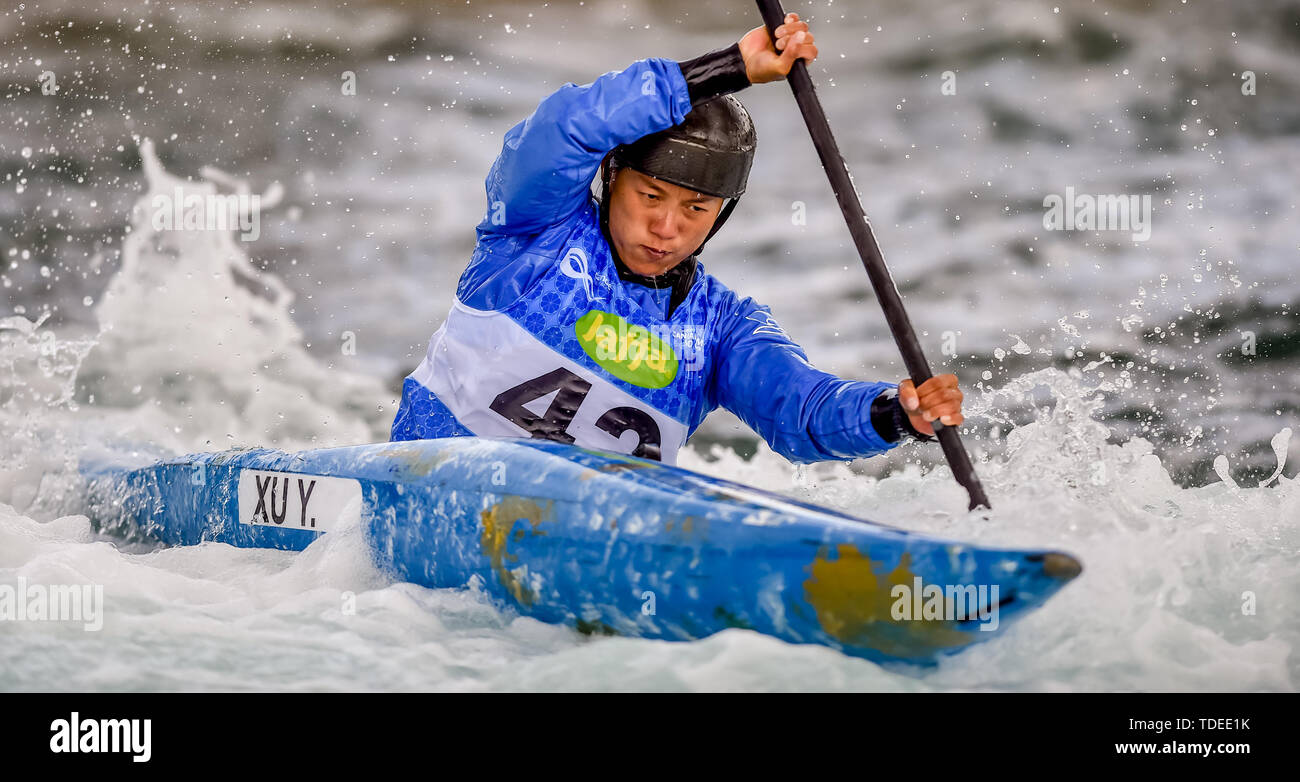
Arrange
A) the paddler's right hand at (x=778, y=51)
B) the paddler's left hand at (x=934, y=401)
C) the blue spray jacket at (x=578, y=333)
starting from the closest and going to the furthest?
the paddler's left hand at (x=934, y=401) < the paddler's right hand at (x=778, y=51) < the blue spray jacket at (x=578, y=333)

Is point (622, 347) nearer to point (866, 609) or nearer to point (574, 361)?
point (574, 361)

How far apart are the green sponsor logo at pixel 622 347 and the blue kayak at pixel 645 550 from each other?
1.52ft

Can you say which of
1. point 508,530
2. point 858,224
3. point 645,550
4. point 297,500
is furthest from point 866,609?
point 297,500

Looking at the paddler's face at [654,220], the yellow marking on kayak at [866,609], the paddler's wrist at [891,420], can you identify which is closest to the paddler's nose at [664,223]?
the paddler's face at [654,220]

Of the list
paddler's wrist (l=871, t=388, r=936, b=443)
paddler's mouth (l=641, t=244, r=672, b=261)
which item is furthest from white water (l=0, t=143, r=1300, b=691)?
paddler's mouth (l=641, t=244, r=672, b=261)

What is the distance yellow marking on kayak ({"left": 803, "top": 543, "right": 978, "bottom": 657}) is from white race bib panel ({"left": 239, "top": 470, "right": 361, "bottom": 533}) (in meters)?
1.07

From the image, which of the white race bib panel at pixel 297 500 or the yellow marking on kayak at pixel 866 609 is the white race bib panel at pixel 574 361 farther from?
the yellow marking on kayak at pixel 866 609

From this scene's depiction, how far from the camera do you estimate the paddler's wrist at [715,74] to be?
2.07 m

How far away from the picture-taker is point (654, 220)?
232cm

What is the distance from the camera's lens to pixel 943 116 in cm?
546

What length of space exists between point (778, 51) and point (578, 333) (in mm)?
751
